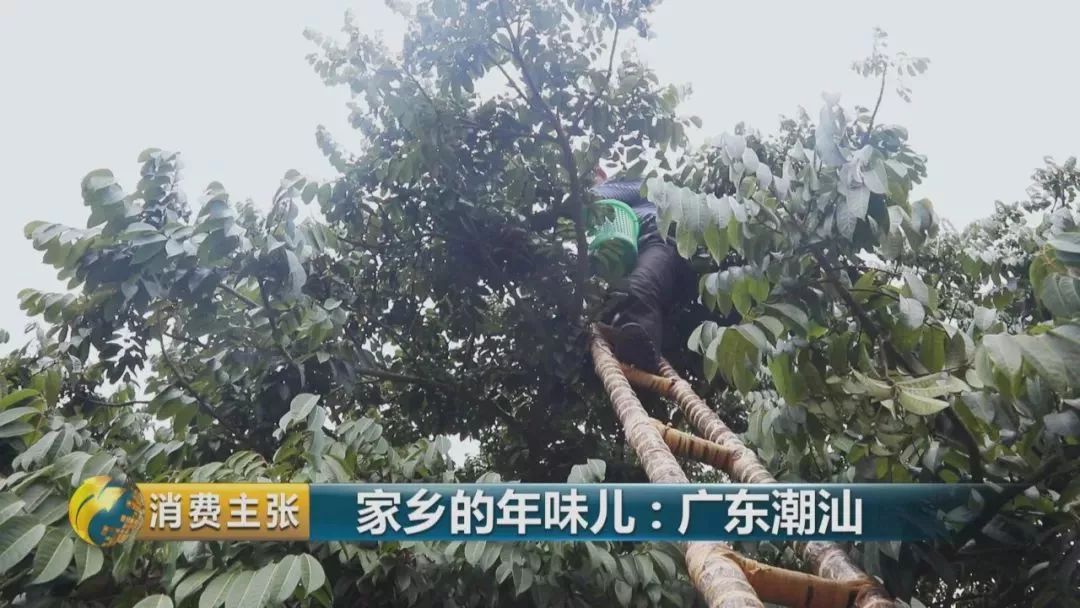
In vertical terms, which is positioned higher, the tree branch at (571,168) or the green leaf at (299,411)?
the tree branch at (571,168)

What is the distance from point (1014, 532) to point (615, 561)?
0.80 m

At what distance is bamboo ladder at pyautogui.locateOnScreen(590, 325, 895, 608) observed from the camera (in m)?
1.28

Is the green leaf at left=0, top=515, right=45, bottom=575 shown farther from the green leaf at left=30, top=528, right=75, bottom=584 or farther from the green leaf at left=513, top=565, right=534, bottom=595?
the green leaf at left=513, top=565, right=534, bottom=595

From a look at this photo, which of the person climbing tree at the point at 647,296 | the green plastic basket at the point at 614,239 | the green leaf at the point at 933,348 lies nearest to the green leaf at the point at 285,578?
the green leaf at the point at 933,348

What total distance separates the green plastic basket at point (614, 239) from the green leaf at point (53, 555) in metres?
2.07

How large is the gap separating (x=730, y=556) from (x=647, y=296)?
65.8 inches

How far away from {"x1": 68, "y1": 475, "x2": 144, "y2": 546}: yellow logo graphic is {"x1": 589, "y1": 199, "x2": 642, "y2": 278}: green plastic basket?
1917 mm

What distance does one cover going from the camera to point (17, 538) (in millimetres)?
1324

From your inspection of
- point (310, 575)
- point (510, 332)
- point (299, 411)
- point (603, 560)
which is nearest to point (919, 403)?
point (603, 560)

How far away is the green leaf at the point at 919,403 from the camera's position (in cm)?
114

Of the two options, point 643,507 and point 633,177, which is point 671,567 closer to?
point 643,507

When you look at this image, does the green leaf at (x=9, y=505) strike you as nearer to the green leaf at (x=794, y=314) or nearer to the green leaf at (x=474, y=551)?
the green leaf at (x=474, y=551)

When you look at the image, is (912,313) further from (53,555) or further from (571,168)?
(571,168)

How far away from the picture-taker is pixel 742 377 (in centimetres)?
131
